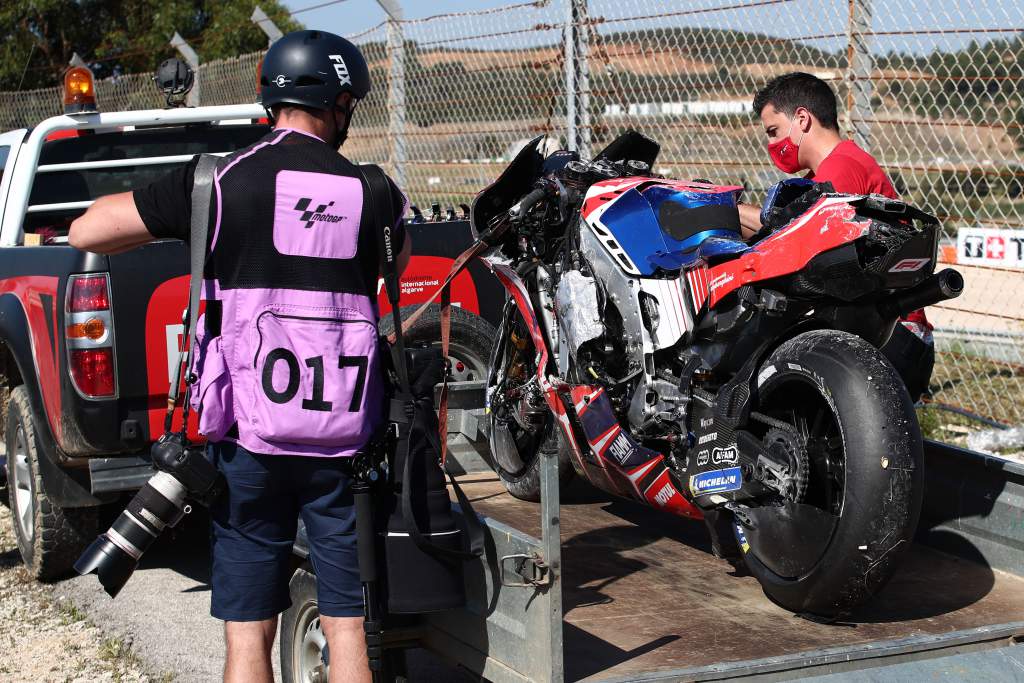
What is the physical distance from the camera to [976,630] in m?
3.02

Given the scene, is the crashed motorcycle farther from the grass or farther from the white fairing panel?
the grass

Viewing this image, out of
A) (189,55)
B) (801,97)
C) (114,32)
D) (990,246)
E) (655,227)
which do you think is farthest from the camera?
(114,32)

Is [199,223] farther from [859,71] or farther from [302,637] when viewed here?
[859,71]

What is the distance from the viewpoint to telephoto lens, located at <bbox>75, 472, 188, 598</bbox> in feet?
10.3

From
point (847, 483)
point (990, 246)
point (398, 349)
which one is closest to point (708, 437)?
point (847, 483)

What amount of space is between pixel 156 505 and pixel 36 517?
253cm

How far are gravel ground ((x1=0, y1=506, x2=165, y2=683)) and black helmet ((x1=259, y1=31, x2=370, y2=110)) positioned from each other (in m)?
2.31

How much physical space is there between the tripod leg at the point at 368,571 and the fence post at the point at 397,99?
25.1 ft

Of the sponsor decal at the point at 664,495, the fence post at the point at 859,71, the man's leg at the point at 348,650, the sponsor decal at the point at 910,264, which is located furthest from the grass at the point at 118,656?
the fence post at the point at 859,71

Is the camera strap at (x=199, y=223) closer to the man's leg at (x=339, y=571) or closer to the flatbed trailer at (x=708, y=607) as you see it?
the man's leg at (x=339, y=571)

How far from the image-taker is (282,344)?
306cm

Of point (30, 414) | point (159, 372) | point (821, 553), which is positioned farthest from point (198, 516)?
point (821, 553)

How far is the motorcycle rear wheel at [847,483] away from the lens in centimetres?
314

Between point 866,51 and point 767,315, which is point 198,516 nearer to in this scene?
point 767,315
